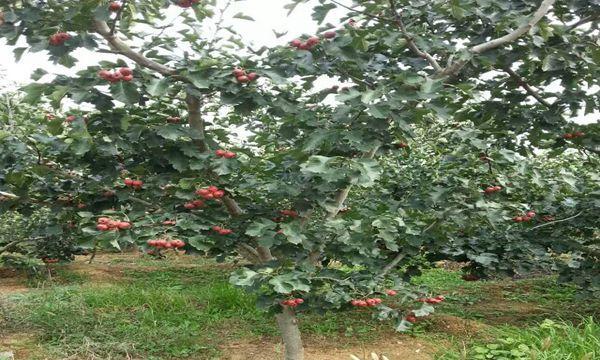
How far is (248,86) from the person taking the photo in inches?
105

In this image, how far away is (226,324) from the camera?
196 inches

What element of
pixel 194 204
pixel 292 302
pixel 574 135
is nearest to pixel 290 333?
pixel 292 302

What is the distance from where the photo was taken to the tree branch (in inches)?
116

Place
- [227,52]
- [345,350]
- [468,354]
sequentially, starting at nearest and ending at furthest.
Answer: [227,52] < [468,354] < [345,350]

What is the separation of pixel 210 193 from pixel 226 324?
8.61 ft

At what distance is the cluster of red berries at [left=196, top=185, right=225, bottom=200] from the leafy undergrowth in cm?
186

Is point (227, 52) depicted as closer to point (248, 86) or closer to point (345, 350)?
point (248, 86)

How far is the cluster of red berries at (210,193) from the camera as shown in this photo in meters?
2.65

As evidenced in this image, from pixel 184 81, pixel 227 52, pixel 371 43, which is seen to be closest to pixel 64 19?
pixel 184 81

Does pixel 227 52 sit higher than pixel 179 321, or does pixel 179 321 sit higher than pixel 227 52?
pixel 227 52

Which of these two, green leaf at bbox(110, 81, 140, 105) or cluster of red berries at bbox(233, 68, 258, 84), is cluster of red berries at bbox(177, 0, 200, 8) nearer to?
cluster of red berries at bbox(233, 68, 258, 84)

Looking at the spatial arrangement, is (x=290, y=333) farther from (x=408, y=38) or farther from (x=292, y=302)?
(x=408, y=38)

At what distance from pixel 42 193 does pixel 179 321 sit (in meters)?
2.19

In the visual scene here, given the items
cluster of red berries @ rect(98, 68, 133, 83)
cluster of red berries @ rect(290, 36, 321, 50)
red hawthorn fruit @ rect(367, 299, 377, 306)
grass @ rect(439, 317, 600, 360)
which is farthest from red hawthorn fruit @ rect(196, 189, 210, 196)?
grass @ rect(439, 317, 600, 360)
